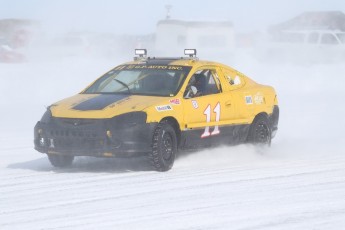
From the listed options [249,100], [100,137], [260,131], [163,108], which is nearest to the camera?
[100,137]

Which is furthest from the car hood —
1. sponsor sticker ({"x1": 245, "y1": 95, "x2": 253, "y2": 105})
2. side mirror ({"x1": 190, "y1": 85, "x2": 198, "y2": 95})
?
sponsor sticker ({"x1": 245, "y1": 95, "x2": 253, "y2": 105})

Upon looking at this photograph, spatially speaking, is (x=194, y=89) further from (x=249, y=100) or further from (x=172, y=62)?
(x=249, y=100)

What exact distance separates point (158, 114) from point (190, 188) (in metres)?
1.28


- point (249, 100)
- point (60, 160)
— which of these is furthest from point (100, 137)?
point (249, 100)

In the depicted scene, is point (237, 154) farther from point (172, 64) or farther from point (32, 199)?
point (32, 199)

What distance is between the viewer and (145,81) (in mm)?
10109

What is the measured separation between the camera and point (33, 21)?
97.8 ft

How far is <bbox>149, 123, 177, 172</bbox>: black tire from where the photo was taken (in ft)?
30.2

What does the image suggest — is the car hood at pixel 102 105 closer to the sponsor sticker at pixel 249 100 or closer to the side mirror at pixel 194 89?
the side mirror at pixel 194 89

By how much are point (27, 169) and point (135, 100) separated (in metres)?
1.49

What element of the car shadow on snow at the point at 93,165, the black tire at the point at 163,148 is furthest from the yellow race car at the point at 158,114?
the car shadow on snow at the point at 93,165

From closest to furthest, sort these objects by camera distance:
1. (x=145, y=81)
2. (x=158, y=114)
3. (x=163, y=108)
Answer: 1. (x=158, y=114)
2. (x=163, y=108)
3. (x=145, y=81)

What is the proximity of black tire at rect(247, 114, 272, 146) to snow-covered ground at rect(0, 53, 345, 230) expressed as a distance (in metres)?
0.14

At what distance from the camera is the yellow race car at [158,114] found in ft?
29.8
